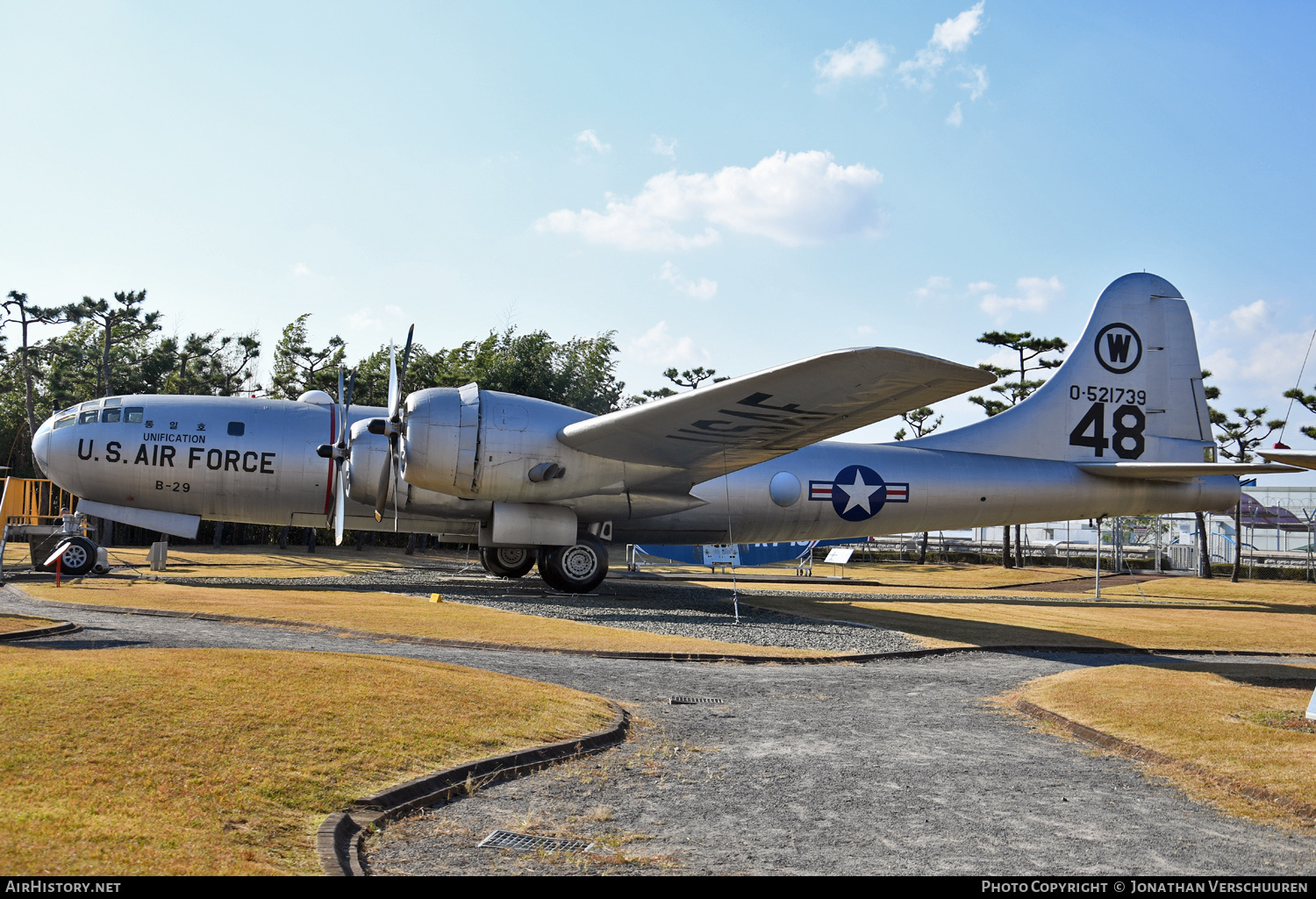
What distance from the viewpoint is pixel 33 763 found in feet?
15.6

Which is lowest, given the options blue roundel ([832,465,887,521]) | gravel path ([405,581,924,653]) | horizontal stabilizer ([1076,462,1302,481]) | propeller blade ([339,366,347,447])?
gravel path ([405,581,924,653])

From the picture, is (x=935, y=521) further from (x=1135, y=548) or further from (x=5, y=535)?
(x=1135, y=548)

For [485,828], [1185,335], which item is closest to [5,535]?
[485,828]

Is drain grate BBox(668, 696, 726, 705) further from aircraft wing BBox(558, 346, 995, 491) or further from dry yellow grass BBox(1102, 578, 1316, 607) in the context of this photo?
dry yellow grass BBox(1102, 578, 1316, 607)

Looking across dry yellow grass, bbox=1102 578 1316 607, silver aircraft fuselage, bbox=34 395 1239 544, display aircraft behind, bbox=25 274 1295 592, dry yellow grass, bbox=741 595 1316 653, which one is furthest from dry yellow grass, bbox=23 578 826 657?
dry yellow grass, bbox=1102 578 1316 607

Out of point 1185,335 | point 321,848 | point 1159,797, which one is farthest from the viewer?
point 1185,335

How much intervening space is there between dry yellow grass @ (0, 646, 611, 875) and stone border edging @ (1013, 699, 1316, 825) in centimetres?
421

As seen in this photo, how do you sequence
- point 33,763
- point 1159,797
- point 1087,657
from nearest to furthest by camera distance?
point 33,763 → point 1159,797 → point 1087,657

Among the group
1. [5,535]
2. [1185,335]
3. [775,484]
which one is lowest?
[5,535]

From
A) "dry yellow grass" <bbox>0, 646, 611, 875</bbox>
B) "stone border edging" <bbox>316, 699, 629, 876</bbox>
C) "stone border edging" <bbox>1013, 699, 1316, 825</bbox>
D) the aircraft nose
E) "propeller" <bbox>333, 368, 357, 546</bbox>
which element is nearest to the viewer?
"dry yellow grass" <bbox>0, 646, 611, 875</bbox>

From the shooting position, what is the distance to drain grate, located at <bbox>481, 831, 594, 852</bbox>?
15.0ft

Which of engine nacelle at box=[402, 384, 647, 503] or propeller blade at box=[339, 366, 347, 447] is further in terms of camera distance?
propeller blade at box=[339, 366, 347, 447]

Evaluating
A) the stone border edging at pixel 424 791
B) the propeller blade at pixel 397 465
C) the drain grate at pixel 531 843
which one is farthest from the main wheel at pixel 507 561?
the drain grate at pixel 531 843

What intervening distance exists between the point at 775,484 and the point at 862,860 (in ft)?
58.3
